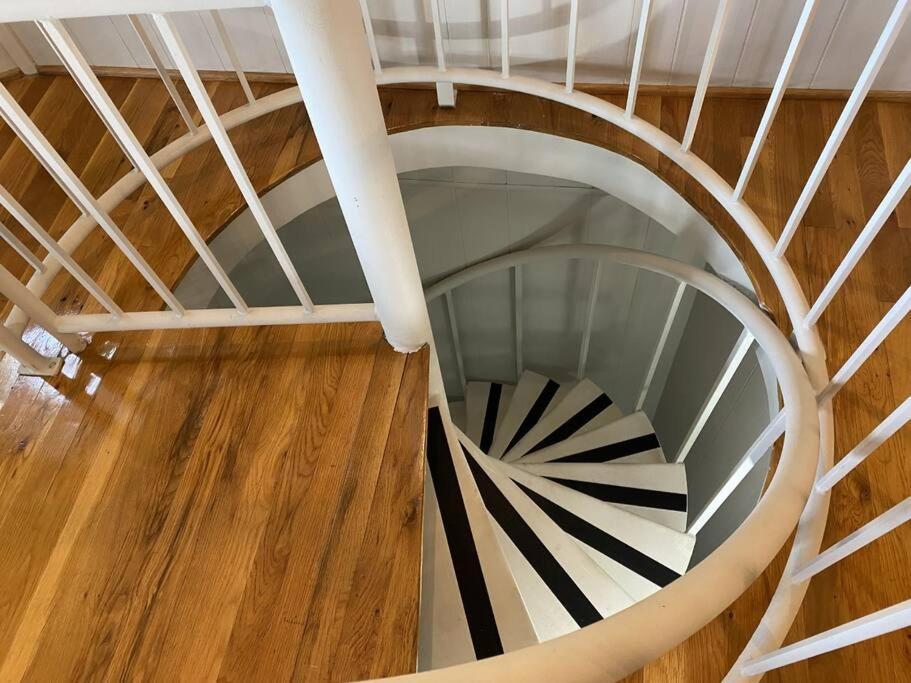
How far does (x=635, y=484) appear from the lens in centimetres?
338

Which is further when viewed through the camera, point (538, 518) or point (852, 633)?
point (538, 518)

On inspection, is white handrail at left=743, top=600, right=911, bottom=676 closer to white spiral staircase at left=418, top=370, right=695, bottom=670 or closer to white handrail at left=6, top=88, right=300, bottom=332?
white spiral staircase at left=418, top=370, right=695, bottom=670

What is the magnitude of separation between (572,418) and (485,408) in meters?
0.59

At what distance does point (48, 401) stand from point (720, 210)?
176 centimetres

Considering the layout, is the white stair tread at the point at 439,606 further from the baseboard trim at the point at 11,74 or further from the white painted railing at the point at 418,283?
the baseboard trim at the point at 11,74

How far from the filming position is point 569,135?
1.97m

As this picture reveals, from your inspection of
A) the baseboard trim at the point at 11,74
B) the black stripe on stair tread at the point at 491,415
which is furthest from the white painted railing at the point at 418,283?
the black stripe on stair tread at the point at 491,415

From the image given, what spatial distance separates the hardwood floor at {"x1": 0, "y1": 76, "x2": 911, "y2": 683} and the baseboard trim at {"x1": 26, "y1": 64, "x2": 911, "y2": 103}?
2cm

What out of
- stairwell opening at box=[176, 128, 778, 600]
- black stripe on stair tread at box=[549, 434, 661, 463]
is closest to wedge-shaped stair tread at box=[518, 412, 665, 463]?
black stripe on stair tread at box=[549, 434, 661, 463]

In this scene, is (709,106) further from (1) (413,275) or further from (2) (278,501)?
(2) (278,501)

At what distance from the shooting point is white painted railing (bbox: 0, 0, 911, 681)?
82 centimetres

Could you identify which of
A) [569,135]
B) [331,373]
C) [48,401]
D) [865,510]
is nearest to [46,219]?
[48,401]

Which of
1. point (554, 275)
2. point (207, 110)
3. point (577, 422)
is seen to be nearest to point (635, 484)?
point (577, 422)

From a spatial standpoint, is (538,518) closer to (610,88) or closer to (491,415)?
(610,88)
